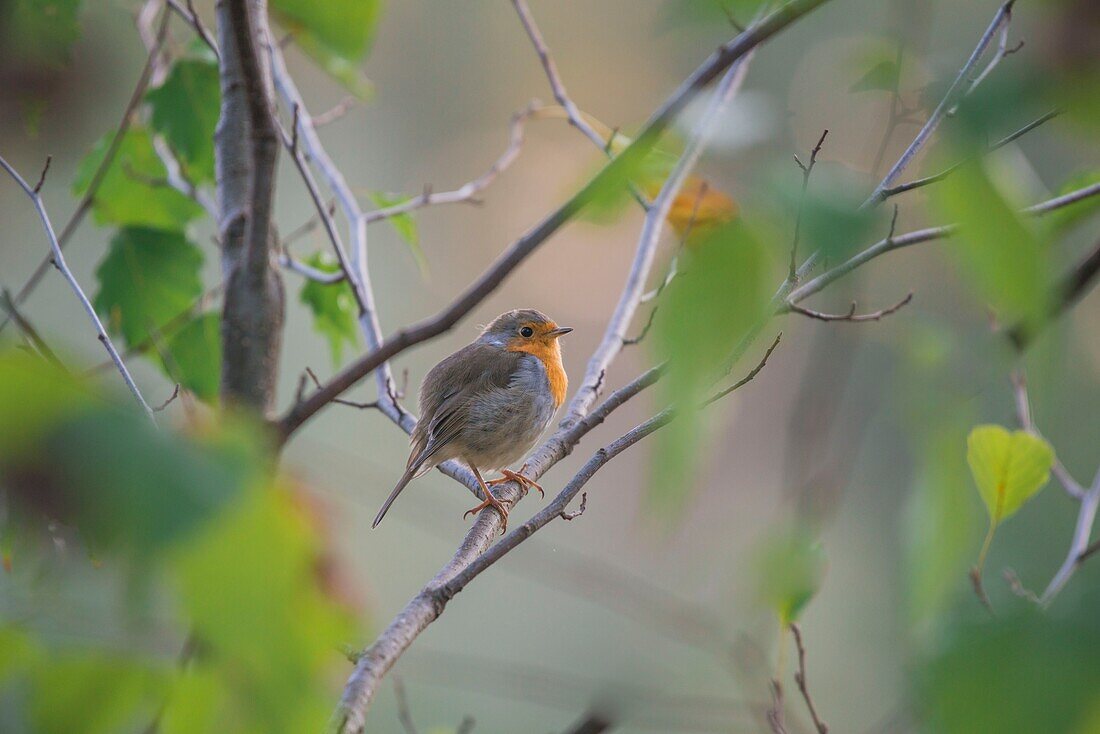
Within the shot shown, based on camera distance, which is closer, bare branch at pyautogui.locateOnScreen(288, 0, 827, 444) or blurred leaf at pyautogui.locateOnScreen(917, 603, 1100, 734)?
blurred leaf at pyautogui.locateOnScreen(917, 603, 1100, 734)

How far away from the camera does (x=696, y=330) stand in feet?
1.57

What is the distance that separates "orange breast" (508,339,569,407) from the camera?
3.97 m

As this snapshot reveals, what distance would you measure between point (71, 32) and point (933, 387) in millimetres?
1952

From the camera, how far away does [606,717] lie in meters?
0.91

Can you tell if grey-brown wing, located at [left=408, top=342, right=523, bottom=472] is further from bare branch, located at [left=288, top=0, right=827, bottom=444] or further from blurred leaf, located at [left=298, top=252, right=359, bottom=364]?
bare branch, located at [left=288, top=0, right=827, bottom=444]

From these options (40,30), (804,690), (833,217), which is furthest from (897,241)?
(40,30)

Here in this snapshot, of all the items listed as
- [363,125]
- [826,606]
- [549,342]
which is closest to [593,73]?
[549,342]

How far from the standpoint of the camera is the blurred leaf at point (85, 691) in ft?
2.00

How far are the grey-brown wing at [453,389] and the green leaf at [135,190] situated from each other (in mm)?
1308

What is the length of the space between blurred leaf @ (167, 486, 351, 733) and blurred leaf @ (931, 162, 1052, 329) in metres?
0.34

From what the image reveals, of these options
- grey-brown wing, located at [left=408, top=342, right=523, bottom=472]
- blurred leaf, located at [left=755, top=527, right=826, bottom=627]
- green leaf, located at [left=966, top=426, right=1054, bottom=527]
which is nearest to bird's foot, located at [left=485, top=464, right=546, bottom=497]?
grey-brown wing, located at [left=408, top=342, right=523, bottom=472]

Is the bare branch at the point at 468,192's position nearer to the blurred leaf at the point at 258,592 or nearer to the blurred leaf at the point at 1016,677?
the blurred leaf at the point at 258,592

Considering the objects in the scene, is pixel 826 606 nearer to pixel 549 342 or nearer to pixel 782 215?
pixel 549 342

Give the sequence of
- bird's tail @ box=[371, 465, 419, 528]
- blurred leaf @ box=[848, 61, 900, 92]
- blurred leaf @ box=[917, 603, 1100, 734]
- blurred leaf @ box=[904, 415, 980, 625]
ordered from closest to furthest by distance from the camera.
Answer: blurred leaf @ box=[917, 603, 1100, 734], blurred leaf @ box=[904, 415, 980, 625], blurred leaf @ box=[848, 61, 900, 92], bird's tail @ box=[371, 465, 419, 528]
